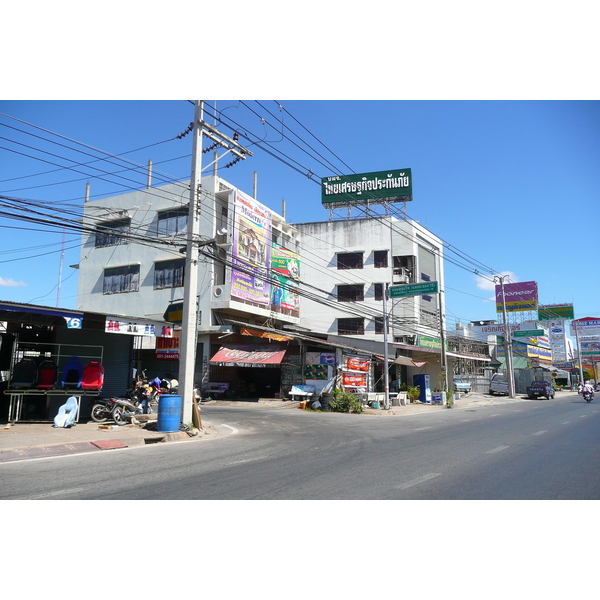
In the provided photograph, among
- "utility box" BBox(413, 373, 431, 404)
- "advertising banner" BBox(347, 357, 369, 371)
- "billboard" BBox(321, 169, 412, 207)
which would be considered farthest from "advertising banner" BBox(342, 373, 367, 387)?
"billboard" BBox(321, 169, 412, 207)

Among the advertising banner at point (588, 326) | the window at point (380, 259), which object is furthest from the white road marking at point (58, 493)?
the advertising banner at point (588, 326)

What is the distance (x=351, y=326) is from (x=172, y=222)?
62.6 feet

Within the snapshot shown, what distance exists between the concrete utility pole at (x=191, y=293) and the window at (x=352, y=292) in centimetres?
2973

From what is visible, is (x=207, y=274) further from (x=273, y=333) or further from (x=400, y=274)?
(x=400, y=274)

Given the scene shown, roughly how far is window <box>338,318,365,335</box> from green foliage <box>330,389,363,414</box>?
1901 cm

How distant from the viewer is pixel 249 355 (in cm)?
2780

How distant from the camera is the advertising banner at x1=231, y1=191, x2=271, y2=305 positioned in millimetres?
30797

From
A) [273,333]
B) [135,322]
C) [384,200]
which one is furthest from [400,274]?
[135,322]

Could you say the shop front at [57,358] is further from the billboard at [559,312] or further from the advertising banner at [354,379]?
the billboard at [559,312]

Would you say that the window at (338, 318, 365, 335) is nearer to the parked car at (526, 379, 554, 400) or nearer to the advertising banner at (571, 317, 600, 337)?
the parked car at (526, 379, 554, 400)

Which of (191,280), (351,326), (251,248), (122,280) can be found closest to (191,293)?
(191,280)

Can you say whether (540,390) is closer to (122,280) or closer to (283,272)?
(283,272)

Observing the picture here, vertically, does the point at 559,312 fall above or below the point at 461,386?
above

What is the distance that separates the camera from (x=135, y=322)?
15656 millimetres
